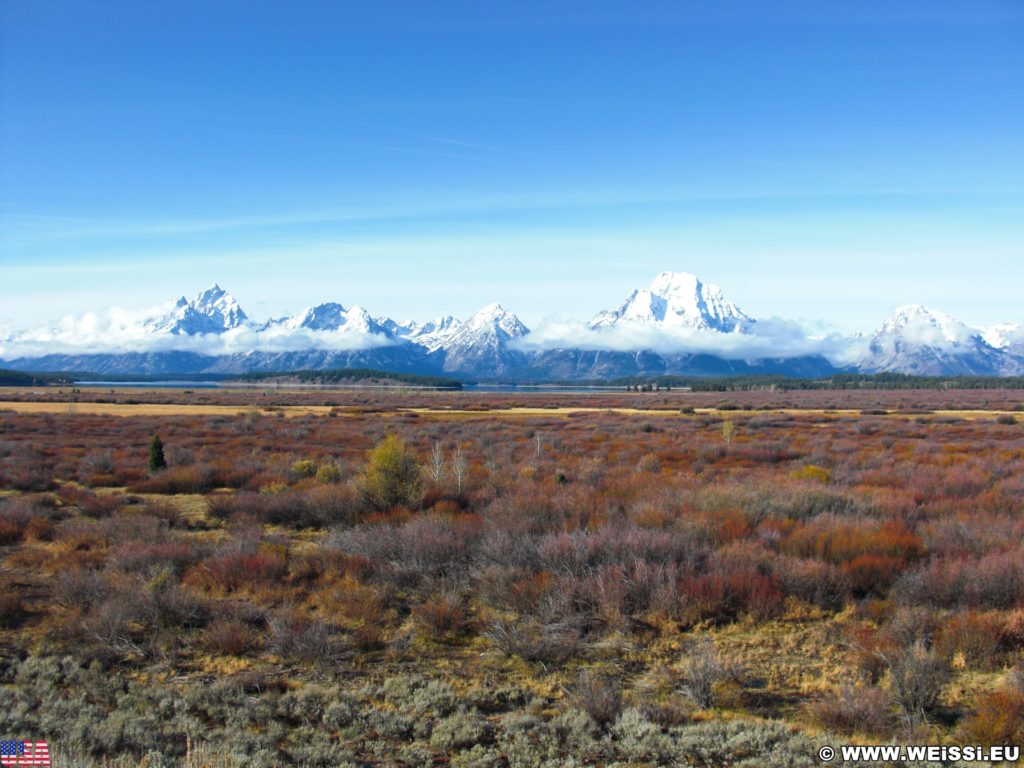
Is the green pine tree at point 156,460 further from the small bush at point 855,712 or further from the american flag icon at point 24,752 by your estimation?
the small bush at point 855,712

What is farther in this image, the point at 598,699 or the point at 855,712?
the point at 598,699

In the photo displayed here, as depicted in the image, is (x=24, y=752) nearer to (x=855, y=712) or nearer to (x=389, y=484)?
(x=855, y=712)

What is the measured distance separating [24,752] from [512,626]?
17.0ft

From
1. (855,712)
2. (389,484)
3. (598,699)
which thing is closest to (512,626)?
(598,699)

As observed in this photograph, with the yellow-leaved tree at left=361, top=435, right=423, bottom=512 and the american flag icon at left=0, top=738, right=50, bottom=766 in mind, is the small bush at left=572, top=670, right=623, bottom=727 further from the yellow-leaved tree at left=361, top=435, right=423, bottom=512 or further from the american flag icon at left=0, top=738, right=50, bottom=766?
the yellow-leaved tree at left=361, top=435, right=423, bottom=512

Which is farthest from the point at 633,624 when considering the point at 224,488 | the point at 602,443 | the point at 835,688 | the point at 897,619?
the point at 602,443

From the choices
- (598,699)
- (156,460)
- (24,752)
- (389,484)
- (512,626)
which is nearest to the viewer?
(24,752)

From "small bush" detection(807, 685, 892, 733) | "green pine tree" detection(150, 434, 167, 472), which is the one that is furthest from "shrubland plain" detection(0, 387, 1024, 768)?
"green pine tree" detection(150, 434, 167, 472)

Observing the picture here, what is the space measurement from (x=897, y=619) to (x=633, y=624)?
10.5 ft

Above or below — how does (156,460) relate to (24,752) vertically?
above

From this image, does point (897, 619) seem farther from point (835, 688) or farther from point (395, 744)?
point (395, 744)

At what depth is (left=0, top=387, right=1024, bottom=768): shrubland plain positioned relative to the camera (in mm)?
6129

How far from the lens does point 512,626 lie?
8.48 m

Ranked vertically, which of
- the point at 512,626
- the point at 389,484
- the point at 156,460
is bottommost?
the point at 512,626
